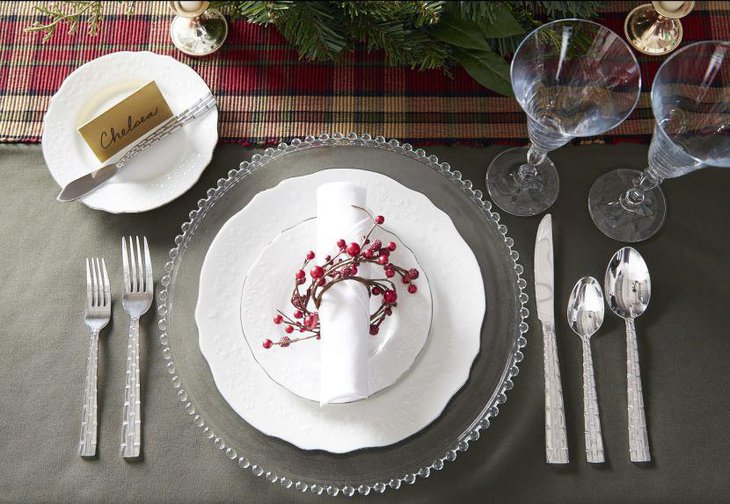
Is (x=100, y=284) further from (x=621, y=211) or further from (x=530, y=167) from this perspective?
(x=621, y=211)

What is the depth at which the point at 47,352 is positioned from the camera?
2.49 ft

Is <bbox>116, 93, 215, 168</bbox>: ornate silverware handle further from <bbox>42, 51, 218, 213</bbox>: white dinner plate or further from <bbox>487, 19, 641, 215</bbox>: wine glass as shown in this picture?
<bbox>487, 19, 641, 215</bbox>: wine glass

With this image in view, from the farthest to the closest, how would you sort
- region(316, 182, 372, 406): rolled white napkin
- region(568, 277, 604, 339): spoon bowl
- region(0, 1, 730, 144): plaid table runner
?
1. region(0, 1, 730, 144): plaid table runner
2. region(568, 277, 604, 339): spoon bowl
3. region(316, 182, 372, 406): rolled white napkin

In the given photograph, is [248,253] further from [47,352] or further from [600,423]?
[600,423]

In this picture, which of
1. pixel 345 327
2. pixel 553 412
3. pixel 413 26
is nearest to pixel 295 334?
pixel 345 327

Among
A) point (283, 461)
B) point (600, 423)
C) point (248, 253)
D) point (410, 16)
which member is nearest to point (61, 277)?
point (248, 253)

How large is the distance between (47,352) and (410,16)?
2.13ft

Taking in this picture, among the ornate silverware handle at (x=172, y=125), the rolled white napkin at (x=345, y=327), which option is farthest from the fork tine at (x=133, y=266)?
the rolled white napkin at (x=345, y=327)

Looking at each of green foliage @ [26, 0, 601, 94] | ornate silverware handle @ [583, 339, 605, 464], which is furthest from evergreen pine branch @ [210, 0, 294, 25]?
Answer: ornate silverware handle @ [583, 339, 605, 464]

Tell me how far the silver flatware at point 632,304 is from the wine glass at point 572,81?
7.2 inches

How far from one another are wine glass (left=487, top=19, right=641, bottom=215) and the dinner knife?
12 centimetres

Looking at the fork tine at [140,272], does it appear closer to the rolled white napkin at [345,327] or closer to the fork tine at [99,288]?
the fork tine at [99,288]

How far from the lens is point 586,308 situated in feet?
2.46

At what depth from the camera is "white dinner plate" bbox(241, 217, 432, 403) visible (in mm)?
667
